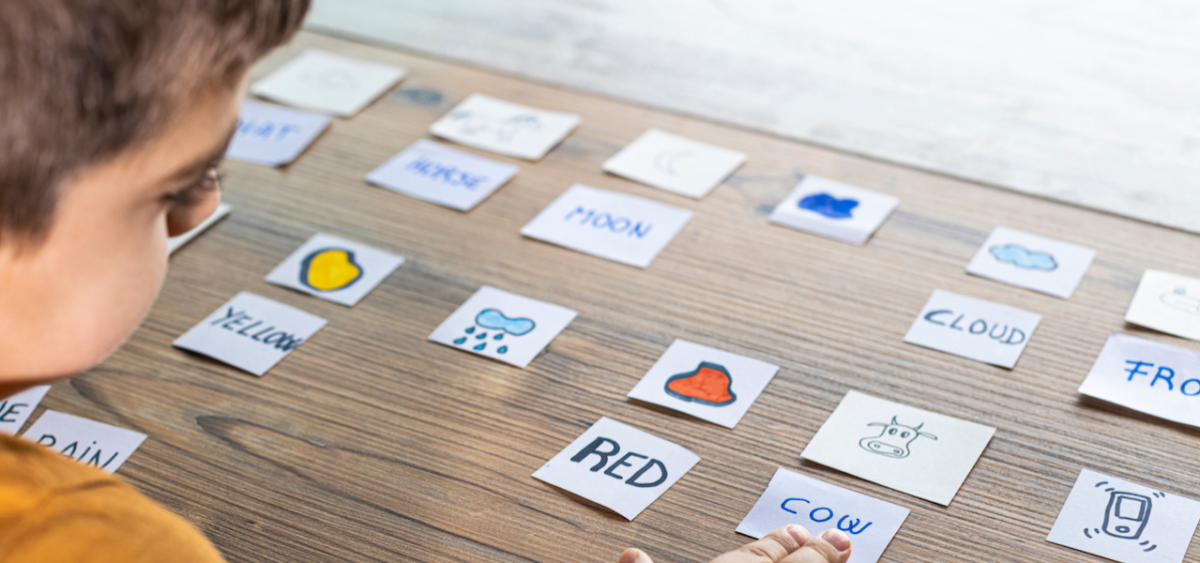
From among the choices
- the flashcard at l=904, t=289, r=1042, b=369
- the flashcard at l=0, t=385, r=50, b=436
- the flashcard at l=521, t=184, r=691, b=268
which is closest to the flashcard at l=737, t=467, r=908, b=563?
the flashcard at l=904, t=289, r=1042, b=369

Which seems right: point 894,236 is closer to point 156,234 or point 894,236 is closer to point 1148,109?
point 1148,109

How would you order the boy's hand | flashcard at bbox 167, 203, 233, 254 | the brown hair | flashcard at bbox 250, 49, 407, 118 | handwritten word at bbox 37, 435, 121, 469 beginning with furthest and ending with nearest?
flashcard at bbox 250, 49, 407, 118
flashcard at bbox 167, 203, 233, 254
handwritten word at bbox 37, 435, 121, 469
the boy's hand
the brown hair

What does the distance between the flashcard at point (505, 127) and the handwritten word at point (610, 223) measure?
0.12 m

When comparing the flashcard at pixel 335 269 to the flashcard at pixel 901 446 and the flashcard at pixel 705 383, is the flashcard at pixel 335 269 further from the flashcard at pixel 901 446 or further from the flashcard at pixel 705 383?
the flashcard at pixel 901 446

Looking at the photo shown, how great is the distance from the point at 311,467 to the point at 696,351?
29 cm

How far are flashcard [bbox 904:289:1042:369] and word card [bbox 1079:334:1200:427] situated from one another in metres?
0.06

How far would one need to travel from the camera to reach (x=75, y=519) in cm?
41

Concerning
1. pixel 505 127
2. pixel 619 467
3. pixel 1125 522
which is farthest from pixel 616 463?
pixel 505 127

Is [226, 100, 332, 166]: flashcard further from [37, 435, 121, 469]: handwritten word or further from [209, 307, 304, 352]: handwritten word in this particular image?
[37, 435, 121, 469]: handwritten word

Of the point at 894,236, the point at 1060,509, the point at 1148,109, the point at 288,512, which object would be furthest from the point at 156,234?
the point at 1148,109

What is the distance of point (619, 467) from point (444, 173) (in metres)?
0.45

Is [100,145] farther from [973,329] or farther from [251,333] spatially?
[973,329]

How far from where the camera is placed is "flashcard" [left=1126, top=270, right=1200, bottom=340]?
2.59ft

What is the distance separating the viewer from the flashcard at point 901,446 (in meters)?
0.66
